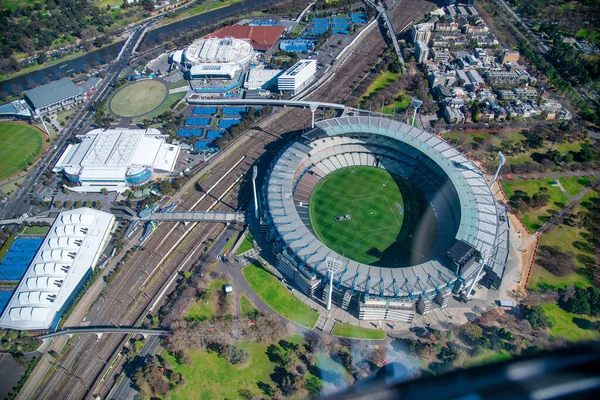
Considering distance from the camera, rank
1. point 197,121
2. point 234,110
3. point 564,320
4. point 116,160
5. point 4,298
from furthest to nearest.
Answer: point 234,110 < point 197,121 < point 116,160 < point 4,298 < point 564,320

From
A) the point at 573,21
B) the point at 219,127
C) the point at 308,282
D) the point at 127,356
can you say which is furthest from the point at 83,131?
the point at 573,21

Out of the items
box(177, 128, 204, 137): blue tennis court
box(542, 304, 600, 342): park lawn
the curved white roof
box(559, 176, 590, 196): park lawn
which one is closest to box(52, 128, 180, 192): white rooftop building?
box(177, 128, 204, 137): blue tennis court

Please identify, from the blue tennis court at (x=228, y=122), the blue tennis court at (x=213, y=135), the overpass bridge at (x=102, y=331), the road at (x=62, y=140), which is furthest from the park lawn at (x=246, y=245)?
the road at (x=62, y=140)

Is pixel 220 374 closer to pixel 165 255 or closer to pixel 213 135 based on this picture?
pixel 165 255

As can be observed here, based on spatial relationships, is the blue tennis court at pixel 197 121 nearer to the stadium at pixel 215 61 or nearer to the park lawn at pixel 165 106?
the park lawn at pixel 165 106

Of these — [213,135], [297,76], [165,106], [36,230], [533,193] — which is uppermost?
[297,76]

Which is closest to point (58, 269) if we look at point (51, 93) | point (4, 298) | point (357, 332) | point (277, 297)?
point (4, 298)
